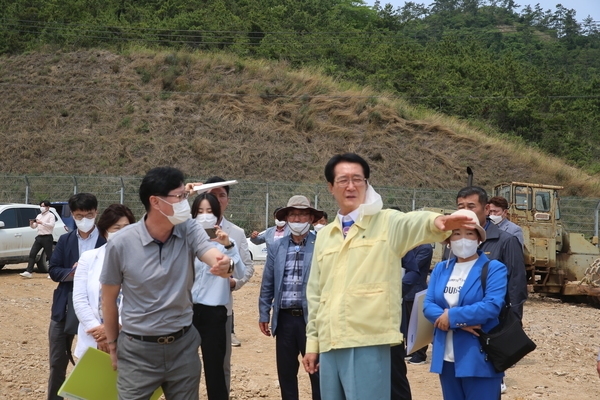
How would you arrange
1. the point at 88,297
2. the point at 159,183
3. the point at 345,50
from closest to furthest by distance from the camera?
the point at 159,183, the point at 88,297, the point at 345,50

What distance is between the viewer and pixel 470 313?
504 centimetres

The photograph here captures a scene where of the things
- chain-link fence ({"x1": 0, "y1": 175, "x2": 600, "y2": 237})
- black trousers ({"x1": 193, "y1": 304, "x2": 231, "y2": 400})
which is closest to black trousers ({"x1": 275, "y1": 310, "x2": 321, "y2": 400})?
black trousers ({"x1": 193, "y1": 304, "x2": 231, "y2": 400})

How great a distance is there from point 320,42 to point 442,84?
1015 cm

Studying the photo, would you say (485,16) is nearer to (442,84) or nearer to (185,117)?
(442,84)

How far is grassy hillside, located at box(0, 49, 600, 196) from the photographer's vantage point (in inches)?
1516

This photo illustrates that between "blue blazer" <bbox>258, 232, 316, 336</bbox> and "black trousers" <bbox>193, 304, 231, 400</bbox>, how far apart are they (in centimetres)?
52

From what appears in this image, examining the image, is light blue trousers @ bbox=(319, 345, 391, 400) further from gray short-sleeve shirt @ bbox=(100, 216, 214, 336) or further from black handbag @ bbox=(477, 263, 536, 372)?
black handbag @ bbox=(477, 263, 536, 372)

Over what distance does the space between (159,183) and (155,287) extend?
579 millimetres

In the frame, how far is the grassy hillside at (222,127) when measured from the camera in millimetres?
38500

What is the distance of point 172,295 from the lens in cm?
432

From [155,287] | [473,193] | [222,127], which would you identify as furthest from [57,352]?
[222,127]

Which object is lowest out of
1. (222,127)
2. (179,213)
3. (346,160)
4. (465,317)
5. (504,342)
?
(504,342)

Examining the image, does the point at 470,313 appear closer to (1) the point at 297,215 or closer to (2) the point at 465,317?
(2) the point at 465,317

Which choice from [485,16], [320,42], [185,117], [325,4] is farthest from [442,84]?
[485,16]
